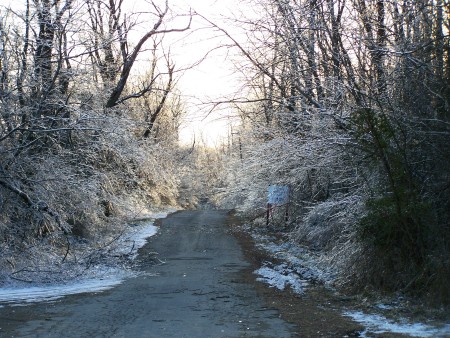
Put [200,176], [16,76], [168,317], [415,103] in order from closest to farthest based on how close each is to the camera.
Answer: [168,317] < [415,103] < [16,76] < [200,176]

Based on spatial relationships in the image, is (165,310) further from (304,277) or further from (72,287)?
(304,277)

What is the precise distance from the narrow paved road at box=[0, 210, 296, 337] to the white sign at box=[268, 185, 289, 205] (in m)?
6.79

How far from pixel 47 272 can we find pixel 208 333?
5953 millimetres

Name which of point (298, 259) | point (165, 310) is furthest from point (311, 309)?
point (298, 259)

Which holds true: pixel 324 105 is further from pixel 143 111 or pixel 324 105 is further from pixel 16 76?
pixel 143 111

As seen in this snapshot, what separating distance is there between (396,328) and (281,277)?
4.76m

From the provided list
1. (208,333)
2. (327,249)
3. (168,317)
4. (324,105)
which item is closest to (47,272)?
(168,317)

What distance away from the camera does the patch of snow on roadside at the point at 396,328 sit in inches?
279

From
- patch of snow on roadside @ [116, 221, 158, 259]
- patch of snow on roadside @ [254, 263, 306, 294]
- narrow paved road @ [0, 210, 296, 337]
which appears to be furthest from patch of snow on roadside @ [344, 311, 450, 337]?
patch of snow on roadside @ [116, 221, 158, 259]

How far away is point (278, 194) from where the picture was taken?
21078 millimetres

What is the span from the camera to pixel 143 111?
35.8 metres

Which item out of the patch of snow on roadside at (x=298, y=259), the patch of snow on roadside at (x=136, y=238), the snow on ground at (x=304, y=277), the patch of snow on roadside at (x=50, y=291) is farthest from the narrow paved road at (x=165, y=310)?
the patch of snow on roadside at (x=136, y=238)

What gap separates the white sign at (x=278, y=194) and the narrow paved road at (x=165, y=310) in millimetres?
6787

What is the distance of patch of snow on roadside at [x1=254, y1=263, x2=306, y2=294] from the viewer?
11.2 m
